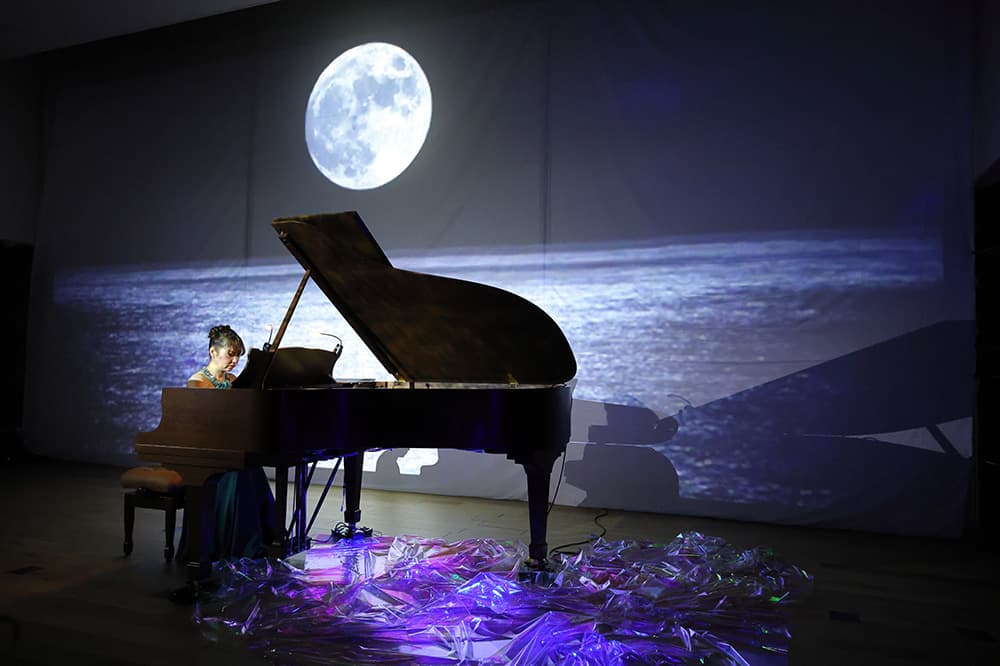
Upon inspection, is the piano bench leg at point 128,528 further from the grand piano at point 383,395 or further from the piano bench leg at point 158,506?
the grand piano at point 383,395

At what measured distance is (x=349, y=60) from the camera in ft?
18.1

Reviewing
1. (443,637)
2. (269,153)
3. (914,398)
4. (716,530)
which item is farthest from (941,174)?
(269,153)

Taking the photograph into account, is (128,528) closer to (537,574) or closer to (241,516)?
(241,516)

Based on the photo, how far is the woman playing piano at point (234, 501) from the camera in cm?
297

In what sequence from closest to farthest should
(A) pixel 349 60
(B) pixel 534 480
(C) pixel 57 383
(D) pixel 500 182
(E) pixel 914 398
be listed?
(B) pixel 534 480 → (E) pixel 914 398 → (D) pixel 500 182 → (A) pixel 349 60 → (C) pixel 57 383

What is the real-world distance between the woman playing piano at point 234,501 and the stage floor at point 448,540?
0.26 m

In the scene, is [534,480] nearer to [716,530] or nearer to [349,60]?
[716,530]

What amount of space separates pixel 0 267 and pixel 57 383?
4.38 feet

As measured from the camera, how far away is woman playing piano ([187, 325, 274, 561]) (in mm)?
2973

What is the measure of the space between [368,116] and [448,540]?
3449 millimetres

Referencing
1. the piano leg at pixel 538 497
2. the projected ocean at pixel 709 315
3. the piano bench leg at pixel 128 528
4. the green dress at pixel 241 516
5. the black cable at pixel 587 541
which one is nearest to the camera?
the piano leg at pixel 538 497

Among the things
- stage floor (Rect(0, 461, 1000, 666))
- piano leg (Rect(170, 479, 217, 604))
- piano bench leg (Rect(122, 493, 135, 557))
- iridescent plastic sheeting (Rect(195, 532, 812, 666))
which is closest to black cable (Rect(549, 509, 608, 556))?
stage floor (Rect(0, 461, 1000, 666))

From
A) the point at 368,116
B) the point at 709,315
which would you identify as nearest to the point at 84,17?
the point at 368,116

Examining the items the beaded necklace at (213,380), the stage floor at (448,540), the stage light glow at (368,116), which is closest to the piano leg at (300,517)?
the stage floor at (448,540)
